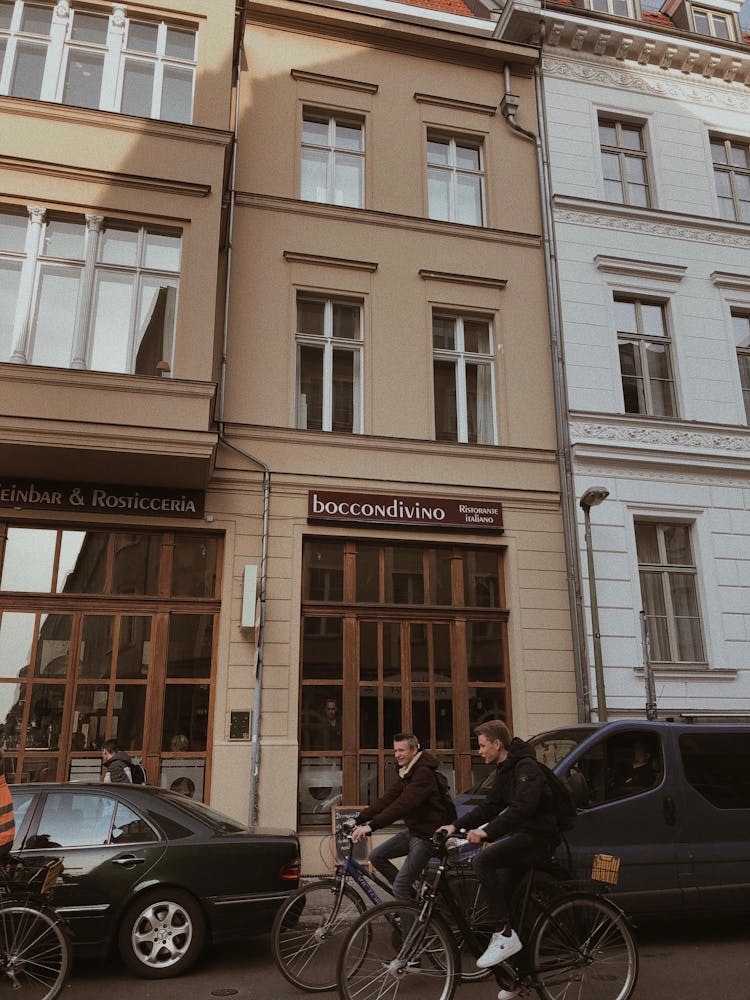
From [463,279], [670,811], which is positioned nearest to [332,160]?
[463,279]

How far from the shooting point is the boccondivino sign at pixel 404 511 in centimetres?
1231

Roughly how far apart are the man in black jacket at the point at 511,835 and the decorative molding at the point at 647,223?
11.6m

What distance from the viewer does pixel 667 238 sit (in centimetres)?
1536

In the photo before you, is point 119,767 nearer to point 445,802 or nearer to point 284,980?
point 284,980

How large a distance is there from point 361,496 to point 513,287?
477 cm

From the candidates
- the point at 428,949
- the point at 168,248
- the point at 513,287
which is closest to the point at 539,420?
the point at 513,287

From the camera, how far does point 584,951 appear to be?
5.39m

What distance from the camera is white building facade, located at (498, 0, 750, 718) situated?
13.3 metres

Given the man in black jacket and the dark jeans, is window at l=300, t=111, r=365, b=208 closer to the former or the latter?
the man in black jacket

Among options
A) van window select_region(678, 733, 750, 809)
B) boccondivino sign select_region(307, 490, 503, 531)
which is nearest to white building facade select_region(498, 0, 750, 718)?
boccondivino sign select_region(307, 490, 503, 531)

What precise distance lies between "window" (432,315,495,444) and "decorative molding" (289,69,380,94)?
4.23 m

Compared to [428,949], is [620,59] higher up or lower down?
higher up

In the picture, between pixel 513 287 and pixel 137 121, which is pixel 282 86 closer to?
pixel 137 121

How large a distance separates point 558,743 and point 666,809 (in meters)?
1.12
